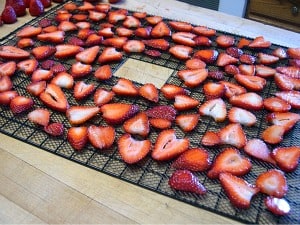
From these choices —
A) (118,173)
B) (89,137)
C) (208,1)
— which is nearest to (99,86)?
(89,137)

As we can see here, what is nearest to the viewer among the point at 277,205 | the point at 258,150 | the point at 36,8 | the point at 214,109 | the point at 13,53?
the point at 277,205

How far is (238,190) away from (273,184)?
0.07 m

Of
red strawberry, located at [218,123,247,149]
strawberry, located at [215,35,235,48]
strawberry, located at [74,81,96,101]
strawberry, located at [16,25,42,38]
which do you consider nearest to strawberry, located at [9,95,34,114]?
strawberry, located at [74,81,96,101]

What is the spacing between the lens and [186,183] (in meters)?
0.68

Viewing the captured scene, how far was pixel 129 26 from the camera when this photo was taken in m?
1.20

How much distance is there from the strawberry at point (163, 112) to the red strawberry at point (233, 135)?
0.39 ft

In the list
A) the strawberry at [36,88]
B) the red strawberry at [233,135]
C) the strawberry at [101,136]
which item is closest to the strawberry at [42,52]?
the strawberry at [36,88]

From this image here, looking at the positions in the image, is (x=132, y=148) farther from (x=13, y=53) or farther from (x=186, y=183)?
(x=13, y=53)

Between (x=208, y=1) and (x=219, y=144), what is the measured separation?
4.35 ft

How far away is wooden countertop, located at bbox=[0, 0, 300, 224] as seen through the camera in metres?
0.65

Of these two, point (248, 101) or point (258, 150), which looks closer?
point (258, 150)

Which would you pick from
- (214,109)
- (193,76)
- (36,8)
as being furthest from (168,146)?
(36,8)

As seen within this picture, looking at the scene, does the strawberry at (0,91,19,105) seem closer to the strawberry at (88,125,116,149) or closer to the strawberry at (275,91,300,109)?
the strawberry at (88,125,116,149)

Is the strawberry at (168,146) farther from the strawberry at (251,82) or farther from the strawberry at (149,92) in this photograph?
the strawberry at (251,82)
